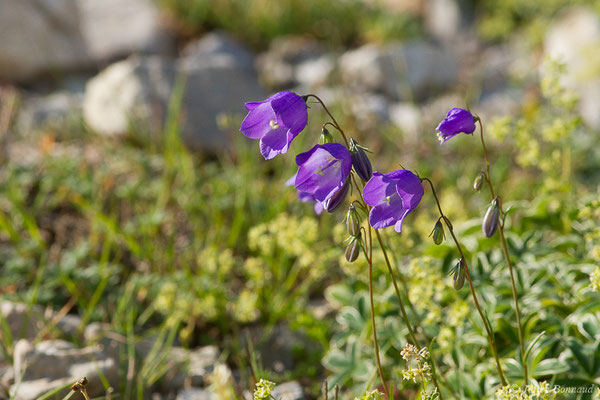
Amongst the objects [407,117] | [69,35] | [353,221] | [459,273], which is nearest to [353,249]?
[353,221]

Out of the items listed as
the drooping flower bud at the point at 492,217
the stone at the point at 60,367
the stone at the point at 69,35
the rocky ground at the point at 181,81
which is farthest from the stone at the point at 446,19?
the drooping flower bud at the point at 492,217

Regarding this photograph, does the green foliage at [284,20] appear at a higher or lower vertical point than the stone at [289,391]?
higher

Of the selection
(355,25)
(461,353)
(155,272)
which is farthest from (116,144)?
(355,25)

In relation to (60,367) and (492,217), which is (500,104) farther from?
(60,367)

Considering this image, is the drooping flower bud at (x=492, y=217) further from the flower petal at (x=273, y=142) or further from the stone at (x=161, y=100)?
the stone at (x=161, y=100)

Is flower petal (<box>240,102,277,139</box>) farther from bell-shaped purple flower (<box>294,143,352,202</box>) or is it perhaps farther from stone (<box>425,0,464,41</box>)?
stone (<box>425,0,464,41</box>)

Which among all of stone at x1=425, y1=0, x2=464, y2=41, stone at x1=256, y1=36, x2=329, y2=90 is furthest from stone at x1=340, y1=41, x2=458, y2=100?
stone at x1=425, y1=0, x2=464, y2=41
